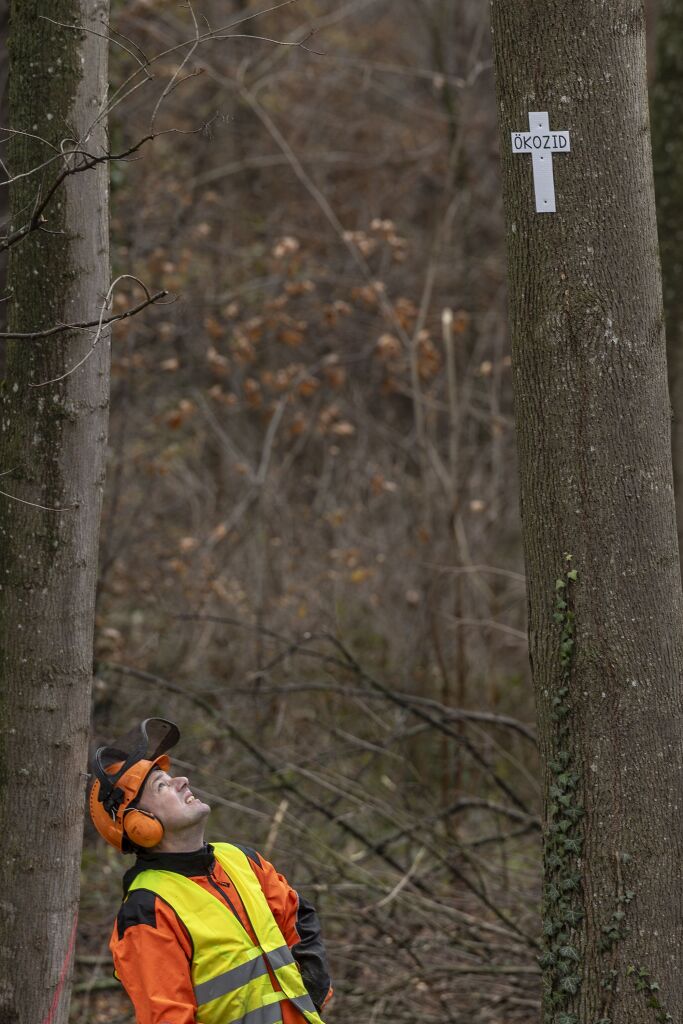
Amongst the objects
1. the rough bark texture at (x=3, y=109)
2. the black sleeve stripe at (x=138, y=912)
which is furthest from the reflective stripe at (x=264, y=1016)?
the rough bark texture at (x=3, y=109)

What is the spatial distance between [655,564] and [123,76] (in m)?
7.02

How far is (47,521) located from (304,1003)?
5.16 ft

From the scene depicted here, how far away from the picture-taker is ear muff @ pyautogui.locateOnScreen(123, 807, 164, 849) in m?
3.21

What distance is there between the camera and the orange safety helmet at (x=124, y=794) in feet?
10.6

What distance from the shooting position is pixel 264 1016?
310 cm

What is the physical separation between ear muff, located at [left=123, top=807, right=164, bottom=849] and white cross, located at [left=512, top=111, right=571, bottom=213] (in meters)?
1.97

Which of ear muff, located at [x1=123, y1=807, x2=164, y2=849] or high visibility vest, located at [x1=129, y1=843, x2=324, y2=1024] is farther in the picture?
ear muff, located at [x1=123, y1=807, x2=164, y2=849]

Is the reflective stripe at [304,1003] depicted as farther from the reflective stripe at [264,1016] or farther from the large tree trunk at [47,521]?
the large tree trunk at [47,521]

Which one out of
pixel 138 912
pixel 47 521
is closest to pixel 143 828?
pixel 138 912

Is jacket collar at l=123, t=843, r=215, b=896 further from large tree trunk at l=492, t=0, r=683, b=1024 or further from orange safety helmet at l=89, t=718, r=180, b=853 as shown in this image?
large tree trunk at l=492, t=0, r=683, b=1024

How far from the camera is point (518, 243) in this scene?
10.6 feet

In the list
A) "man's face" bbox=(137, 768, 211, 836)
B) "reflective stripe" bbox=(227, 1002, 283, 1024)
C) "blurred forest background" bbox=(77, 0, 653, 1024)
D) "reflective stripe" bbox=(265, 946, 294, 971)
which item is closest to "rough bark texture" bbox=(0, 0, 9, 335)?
"blurred forest background" bbox=(77, 0, 653, 1024)

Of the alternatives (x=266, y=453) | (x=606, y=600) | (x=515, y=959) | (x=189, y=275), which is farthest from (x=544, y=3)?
(x=189, y=275)

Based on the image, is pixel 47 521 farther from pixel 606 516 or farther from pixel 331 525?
pixel 331 525
